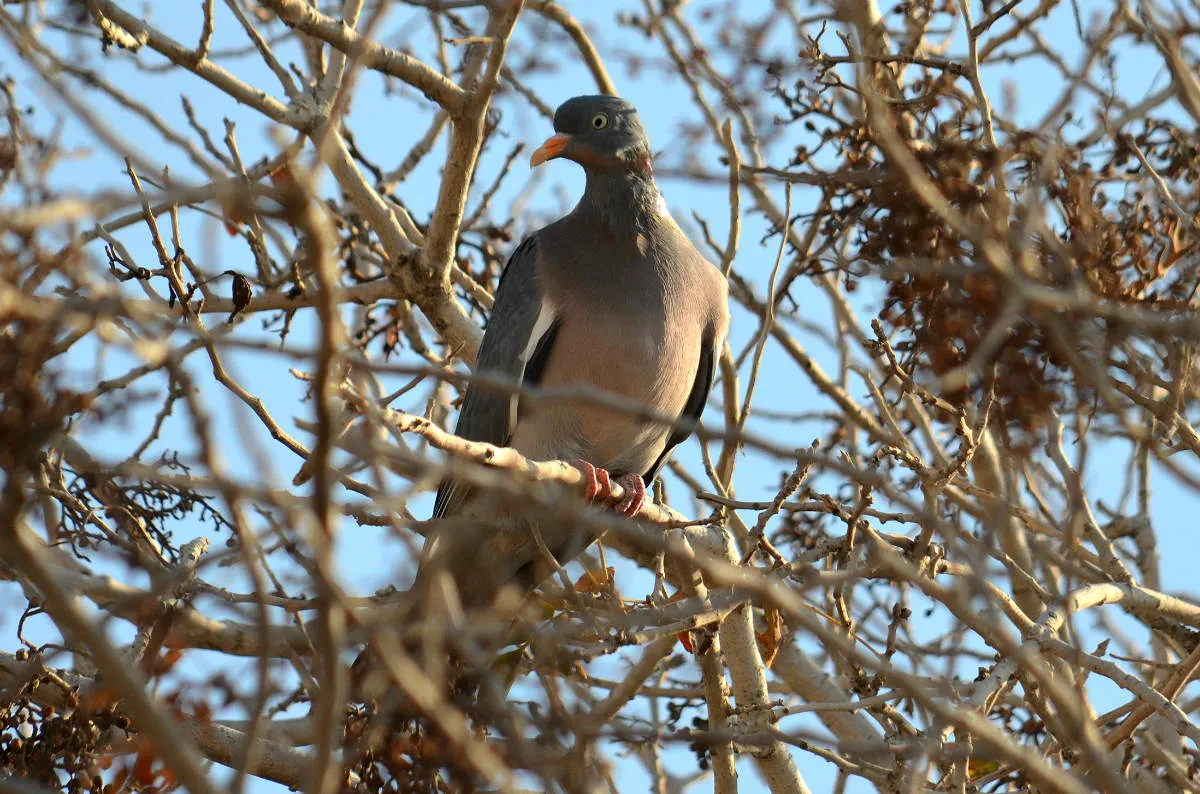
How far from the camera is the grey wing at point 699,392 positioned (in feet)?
19.3

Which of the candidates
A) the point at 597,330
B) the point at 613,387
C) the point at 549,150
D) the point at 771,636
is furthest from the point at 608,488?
the point at 549,150

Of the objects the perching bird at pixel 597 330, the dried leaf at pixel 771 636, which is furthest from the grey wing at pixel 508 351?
the dried leaf at pixel 771 636

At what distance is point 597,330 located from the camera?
5457mm

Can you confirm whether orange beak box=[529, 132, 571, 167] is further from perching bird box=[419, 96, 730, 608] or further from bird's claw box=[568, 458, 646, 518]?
bird's claw box=[568, 458, 646, 518]

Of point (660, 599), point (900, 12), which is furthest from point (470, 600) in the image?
point (900, 12)

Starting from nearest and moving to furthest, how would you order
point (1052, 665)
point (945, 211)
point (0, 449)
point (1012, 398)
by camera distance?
1. point (0, 449)
2. point (945, 211)
3. point (1012, 398)
4. point (1052, 665)

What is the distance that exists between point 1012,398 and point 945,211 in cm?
76

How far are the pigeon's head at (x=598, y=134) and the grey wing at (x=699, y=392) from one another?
32.5 inches

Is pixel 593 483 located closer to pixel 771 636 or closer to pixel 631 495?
pixel 631 495

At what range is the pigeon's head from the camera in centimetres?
593

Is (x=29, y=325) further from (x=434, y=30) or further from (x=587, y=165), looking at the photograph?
(x=434, y=30)

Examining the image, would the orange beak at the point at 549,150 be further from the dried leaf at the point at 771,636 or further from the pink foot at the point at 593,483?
the dried leaf at the point at 771,636

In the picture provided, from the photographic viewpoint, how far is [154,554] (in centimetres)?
422

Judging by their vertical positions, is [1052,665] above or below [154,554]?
below
